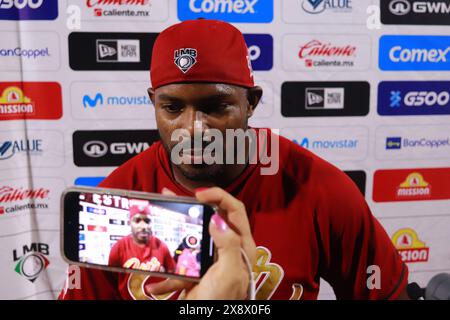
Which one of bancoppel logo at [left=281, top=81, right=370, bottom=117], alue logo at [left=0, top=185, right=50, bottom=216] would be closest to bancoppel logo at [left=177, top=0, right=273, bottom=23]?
bancoppel logo at [left=281, top=81, right=370, bottom=117]

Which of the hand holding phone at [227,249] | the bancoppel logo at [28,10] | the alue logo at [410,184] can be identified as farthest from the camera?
the alue logo at [410,184]

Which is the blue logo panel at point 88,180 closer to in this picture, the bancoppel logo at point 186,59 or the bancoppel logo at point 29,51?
the bancoppel logo at point 29,51

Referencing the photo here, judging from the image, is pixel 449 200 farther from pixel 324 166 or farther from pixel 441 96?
pixel 324 166

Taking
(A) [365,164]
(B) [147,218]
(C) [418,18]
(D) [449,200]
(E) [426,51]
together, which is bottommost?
(D) [449,200]

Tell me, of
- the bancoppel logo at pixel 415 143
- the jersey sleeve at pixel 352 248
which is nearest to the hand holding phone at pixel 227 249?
the jersey sleeve at pixel 352 248

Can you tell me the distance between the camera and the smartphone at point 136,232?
2.07ft

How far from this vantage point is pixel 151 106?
1.31m

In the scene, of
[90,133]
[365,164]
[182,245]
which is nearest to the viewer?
[182,245]

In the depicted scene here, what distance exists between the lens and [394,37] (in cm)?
136

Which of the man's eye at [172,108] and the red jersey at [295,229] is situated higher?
the man's eye at [172,108]

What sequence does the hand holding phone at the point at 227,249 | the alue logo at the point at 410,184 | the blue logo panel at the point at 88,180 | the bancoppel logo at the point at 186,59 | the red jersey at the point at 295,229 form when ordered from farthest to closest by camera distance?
1. the alue logo at the point at 410,184
2. the blue logo panel at the point at 88,180
3. the red jersey at the point at 295,229
4. the bancoppel logo at the point at 186,59
5. the hand holding phone at the point at 227,249

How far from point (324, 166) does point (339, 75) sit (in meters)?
0.51

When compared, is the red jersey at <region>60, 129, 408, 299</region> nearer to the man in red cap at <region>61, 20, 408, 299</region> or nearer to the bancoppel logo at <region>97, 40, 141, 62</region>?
the man in red cap at <region>61, 20, 408, 299</region>
